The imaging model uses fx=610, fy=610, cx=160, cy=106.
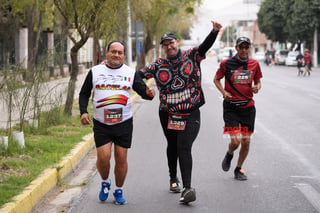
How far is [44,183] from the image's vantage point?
7062mm

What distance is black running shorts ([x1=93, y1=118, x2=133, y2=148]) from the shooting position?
21.0 ft

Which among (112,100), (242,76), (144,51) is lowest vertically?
(112,100)

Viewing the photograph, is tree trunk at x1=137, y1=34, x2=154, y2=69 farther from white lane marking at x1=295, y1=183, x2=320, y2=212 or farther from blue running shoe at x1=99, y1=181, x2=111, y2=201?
blue running shoe at x1=99, y1=181, x2=111, y2=201

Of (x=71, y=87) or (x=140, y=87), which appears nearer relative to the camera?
(x=140, y=87)

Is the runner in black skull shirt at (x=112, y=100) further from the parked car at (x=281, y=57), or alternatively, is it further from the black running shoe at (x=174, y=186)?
the parked car at (x=281, y=57)

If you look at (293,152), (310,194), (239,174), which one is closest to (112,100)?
(239,174)

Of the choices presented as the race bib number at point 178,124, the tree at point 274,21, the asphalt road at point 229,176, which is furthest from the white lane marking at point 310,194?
the tree at point 274,21

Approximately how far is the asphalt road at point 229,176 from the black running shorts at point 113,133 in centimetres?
70

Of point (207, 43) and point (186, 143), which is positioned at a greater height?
point (207, 43)

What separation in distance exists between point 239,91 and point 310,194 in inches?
59.2

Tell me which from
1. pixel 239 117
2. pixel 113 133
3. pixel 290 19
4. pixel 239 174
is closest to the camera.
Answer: pixel 113 133

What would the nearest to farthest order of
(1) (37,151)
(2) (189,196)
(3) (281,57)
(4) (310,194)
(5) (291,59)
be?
(2) (189,196) < (4) (310,194) < (1) (37,151) < (5) (291,59) < (3) (281,57)

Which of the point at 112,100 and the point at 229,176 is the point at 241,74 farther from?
the point at 112,100

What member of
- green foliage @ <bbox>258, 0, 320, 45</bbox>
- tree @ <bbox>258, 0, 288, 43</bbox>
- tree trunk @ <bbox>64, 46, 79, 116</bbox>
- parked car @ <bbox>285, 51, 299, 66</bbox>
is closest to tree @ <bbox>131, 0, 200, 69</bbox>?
tree trunk @ <bbox>64, 46, 79, 116</bbox>
